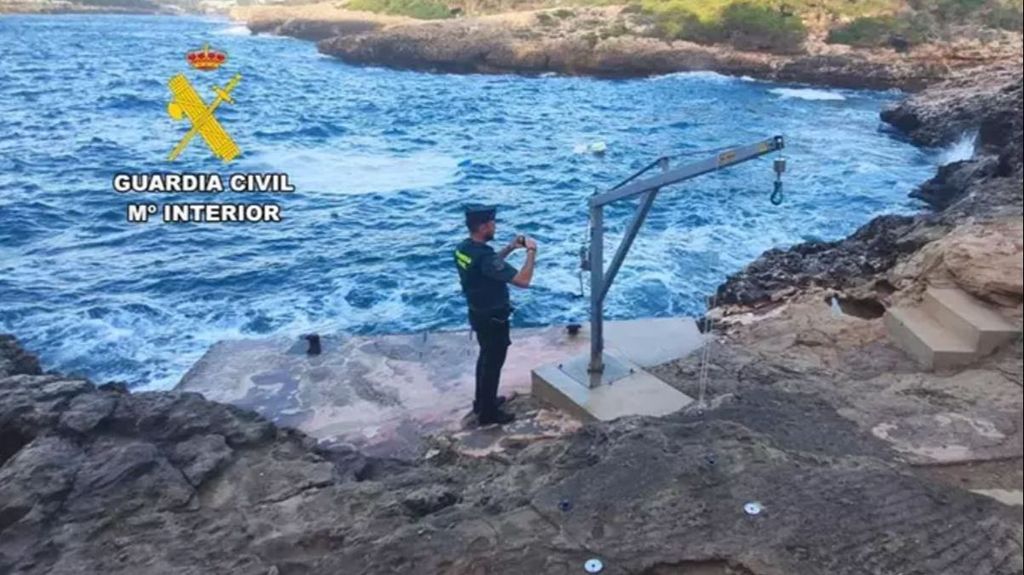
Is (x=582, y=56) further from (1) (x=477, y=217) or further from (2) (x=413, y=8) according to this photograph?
(1) (x=477, y=217)

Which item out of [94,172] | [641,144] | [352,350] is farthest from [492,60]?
[352,350]

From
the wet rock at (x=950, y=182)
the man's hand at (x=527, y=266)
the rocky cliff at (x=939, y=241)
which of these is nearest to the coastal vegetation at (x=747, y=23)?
the wet rock at (x=950, y=182)

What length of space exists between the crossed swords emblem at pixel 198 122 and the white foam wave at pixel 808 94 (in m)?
24.2

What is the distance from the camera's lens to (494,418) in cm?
597

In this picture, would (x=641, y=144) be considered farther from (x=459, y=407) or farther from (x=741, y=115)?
(x=459, y=407)

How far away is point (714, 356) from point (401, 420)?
104 inches

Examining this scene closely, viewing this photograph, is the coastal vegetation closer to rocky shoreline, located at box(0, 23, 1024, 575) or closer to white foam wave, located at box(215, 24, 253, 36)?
rocky shoreline, located at box(0, 23, 1024, 575)

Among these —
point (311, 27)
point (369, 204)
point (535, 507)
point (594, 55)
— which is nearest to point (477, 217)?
point (535, 507)

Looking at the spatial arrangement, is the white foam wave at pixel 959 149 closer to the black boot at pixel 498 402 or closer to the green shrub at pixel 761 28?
the black boot at pixel 498 402

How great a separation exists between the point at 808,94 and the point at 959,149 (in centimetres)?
1570

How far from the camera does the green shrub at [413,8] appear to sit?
65500 mm

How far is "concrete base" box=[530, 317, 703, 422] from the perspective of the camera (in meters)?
5.62

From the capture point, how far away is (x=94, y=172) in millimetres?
19281

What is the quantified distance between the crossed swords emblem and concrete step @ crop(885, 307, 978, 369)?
801 inches
